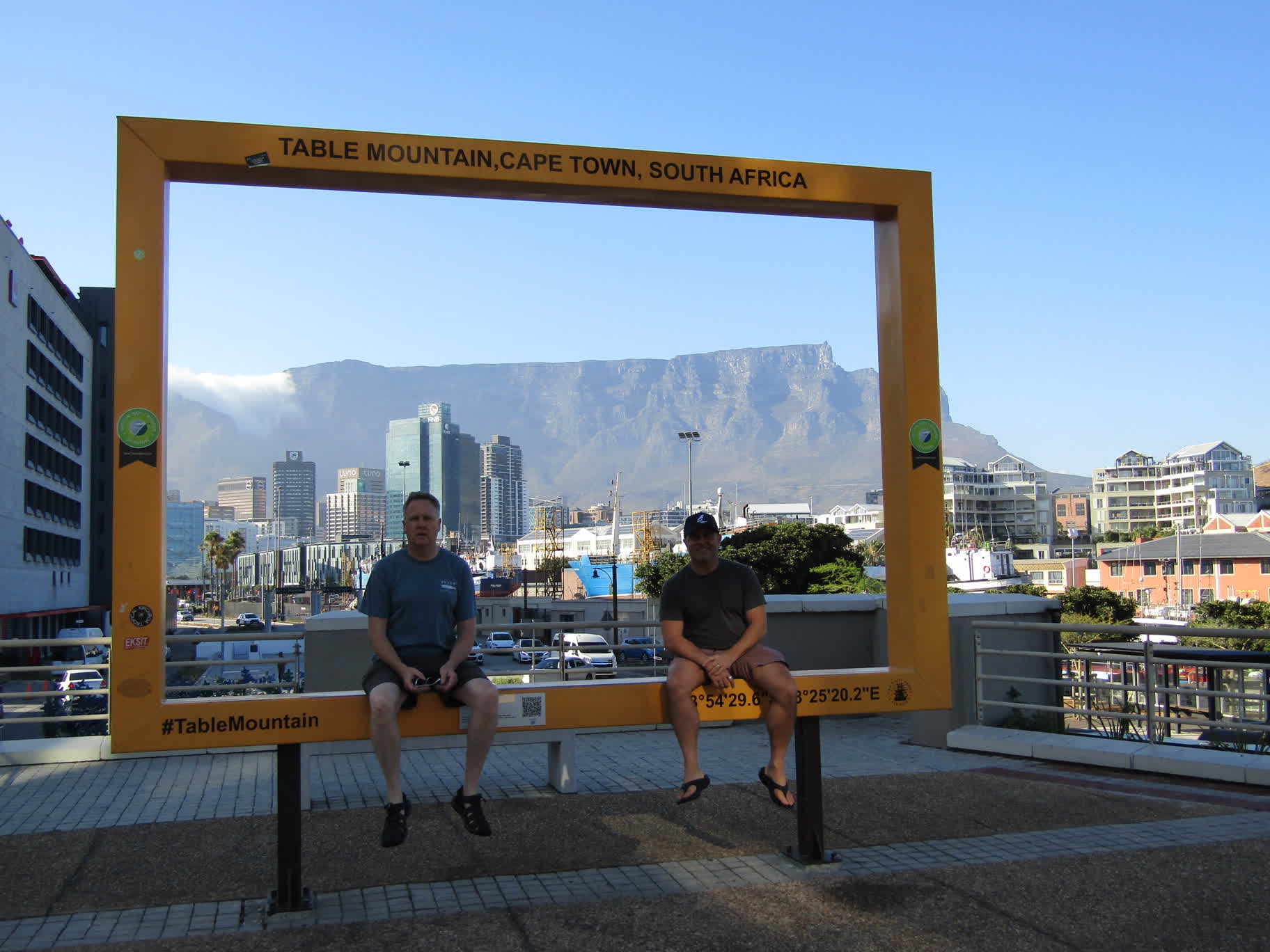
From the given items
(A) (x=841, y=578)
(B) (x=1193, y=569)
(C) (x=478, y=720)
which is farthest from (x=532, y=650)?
(B) (x=1193, y=569)

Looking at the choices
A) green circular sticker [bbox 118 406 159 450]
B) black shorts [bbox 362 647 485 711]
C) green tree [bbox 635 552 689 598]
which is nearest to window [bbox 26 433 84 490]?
green tree [bbox 635 552 689 598]

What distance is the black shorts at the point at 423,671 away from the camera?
476 cm

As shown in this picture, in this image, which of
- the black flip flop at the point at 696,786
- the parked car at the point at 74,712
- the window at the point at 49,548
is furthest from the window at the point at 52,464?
the black flip flop at the point at 696,786

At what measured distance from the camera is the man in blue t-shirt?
4652 mm

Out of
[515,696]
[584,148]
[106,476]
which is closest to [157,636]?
[515,696]

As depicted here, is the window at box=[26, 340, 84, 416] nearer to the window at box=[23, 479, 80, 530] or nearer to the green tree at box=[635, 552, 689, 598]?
the window at box=[23, 479, 80, 530]

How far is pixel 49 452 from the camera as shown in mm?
63625

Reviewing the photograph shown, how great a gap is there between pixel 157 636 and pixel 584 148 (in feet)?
9.59

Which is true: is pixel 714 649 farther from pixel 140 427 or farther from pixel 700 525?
pixel 140 427

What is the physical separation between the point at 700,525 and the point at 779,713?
1.01 metres

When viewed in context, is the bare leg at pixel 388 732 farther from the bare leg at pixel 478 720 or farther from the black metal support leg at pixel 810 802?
the black metal support leg at pixel 810 802

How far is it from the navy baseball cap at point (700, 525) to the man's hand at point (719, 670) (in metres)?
0.64

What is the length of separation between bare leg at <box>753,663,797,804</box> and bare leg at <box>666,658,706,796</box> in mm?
329

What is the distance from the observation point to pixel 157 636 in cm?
451
